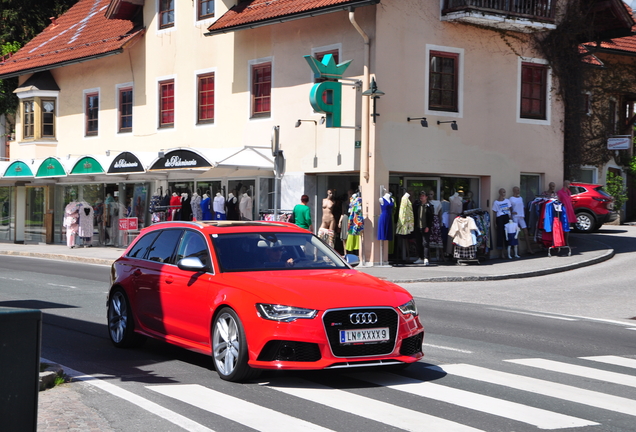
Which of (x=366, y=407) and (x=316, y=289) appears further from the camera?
(x=316, y=289)

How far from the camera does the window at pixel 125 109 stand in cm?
3119

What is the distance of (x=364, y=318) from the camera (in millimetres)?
7402

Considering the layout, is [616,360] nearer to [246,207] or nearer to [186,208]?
[246,207]

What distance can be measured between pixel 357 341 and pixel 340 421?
119 centimetres

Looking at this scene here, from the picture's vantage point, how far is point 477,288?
59.6ft

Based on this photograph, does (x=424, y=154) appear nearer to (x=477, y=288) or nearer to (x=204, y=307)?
(x=477, y=288)

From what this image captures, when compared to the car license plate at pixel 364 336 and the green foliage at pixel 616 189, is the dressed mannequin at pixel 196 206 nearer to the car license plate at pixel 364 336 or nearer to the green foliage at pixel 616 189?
the green foliage at pixel 616 189

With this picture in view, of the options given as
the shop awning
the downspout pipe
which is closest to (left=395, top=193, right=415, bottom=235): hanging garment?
the downspout pipe

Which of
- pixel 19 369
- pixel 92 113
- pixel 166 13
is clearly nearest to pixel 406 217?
pixel 166 13

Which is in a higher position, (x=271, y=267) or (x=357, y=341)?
(x=271, y=267)

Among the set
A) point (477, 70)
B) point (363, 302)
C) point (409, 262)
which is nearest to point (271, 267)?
point (363, 302)

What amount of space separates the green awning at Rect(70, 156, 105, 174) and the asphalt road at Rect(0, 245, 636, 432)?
50.2 feet

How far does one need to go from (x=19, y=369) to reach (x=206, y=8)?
25064 mm

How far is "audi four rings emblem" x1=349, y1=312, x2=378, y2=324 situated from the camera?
7367mm
